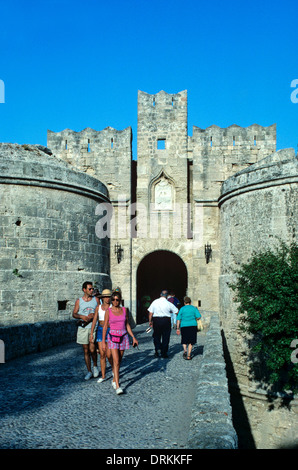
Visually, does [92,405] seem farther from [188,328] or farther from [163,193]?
[163,193]

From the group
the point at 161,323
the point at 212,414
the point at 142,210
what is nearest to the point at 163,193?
the point at 142,210

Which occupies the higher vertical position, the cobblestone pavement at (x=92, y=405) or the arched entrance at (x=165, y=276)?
the arched entrance at (x=165, y=276)

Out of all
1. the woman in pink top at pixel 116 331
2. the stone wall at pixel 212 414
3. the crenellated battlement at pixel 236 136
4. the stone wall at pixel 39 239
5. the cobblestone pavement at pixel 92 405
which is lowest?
the cobblestone pavement at pixel 92 405

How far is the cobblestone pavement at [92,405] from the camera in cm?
429

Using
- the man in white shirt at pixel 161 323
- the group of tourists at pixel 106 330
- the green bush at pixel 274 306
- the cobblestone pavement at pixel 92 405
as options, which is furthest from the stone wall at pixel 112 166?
the cobblestone pavement at pixel 92 405

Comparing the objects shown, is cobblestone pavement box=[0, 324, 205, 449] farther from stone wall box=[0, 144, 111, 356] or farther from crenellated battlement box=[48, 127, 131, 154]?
crenellated battlement box=[48, 127, 131, 154]

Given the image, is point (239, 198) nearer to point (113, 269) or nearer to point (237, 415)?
point (113, 269)

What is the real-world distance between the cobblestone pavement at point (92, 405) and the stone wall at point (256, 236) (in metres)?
5.33

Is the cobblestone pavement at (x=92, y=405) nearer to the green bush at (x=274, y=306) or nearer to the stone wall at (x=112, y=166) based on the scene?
the green bush at (x=274, y=306)

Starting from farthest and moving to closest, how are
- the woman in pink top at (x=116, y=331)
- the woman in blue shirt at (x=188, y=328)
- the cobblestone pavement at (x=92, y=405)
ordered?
the woman in blue shirt at (x=188, y=328)
the woman in pink top at (x=116, y=331)
the cobblestone pavement at (x=92, y=405)

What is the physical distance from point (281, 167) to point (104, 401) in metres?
10.4

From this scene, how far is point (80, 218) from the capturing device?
15180mm

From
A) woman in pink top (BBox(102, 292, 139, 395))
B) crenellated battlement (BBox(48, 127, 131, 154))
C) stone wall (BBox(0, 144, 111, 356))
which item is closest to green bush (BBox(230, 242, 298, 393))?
woman in pink top (BBox(102, 292, 139, 395))

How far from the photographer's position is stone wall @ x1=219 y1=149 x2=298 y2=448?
12.7 m
